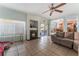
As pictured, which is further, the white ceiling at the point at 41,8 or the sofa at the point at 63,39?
the sofa at the point at 63,39

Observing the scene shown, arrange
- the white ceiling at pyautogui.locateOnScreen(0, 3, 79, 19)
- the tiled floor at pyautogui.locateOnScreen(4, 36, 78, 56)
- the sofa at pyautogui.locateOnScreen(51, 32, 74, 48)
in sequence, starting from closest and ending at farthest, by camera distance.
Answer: the white ceiling at pyautogui.locateOnScreen(0, 3, 79, 19), the tiled floor at pyautogui.locateOnScreen(4, 36, 78, 56), the sofa at pyautogui.locateOnScreen(51, 32, 74, 48)

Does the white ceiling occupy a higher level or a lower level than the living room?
higher

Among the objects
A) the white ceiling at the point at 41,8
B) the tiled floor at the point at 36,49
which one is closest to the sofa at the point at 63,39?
the tiled floor at the point at 36,49

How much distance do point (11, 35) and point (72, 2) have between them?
1.40 meters

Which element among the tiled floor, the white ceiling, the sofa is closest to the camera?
the white ceiling

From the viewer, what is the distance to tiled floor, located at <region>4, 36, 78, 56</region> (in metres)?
1.54

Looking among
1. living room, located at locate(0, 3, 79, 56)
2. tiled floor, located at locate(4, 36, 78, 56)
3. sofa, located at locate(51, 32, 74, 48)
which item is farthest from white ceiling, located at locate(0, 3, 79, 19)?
tiled floor, located at locate(4, 36, 78, 56)

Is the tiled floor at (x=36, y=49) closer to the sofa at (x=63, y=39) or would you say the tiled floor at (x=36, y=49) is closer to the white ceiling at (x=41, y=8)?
the sofa at (x=63, y=39)

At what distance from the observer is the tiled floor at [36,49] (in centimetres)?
154

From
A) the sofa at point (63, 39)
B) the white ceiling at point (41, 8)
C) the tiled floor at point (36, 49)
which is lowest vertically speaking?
the tiled floor at point (36, 49)

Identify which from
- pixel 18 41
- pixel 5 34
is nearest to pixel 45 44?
pixel 18 41

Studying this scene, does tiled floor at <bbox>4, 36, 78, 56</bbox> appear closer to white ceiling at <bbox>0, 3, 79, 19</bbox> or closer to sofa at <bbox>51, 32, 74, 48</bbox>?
sofa at <bbox>51, 32, 74, 48</bbox>

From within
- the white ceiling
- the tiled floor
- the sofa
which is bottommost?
the tiled floor

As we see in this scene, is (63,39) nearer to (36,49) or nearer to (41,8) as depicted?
(36,49)
